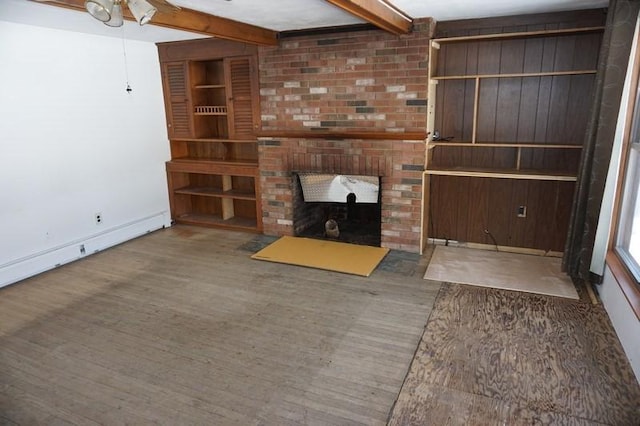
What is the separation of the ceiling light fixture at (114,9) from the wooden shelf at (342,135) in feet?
7.93

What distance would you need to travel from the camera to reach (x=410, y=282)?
366 centimetres

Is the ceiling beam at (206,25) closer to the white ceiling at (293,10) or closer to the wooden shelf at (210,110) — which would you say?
the white ceiling at (293,10)

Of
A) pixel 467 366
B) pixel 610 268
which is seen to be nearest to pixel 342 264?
pixel 467 366

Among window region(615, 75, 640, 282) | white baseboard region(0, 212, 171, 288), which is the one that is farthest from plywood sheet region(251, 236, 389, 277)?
window region(615, 75, 640, 282)

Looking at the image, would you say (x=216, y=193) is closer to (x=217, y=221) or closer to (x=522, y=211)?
(x=217, y=221)

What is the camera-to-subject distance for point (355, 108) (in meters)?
4.27

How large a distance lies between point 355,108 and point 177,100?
7.50 feet

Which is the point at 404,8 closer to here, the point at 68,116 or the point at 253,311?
the point at 253,311

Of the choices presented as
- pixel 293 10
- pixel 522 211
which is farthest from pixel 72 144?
pixel 522 211

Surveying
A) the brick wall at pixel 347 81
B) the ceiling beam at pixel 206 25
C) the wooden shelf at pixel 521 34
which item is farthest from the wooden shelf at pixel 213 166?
the wooden shelf at pixel 521 34

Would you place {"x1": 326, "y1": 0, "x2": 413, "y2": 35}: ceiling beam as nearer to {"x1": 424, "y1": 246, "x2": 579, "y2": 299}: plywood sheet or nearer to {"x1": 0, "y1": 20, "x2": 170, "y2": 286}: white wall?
{"x1": 424, "y1": 246, "x2": 579, "y2": 299}: plywood sheet

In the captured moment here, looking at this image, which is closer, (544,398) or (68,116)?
(544,398)

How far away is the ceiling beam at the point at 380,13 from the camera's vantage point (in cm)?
263

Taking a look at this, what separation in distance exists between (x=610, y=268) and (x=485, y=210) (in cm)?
144
